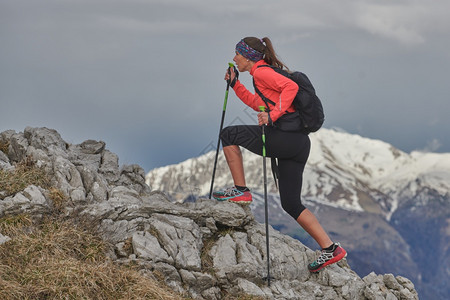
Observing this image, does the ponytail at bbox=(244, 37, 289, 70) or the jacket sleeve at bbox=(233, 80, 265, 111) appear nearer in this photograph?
the ponytail at bbox=(244, 37, 289, 70)

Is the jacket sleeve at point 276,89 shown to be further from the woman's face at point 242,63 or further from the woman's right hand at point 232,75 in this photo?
the woman's right hand at point 232,75

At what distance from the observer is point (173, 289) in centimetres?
1145

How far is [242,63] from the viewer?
12453 millimetres

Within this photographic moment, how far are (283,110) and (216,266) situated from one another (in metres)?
3.92

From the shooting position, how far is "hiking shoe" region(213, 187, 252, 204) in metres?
13.6

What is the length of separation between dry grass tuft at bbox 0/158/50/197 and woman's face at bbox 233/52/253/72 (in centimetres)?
548

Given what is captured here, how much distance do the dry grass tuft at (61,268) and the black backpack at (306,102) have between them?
485 cm

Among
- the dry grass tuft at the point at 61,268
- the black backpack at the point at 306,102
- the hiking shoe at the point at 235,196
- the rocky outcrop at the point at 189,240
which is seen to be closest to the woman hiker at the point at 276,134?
the black backpack at the point at 306,102

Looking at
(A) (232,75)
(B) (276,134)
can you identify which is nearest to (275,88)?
(B) (276,134)

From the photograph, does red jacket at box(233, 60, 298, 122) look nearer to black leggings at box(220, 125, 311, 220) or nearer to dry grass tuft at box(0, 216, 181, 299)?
black leggings at box(220, 125, 311, 220)

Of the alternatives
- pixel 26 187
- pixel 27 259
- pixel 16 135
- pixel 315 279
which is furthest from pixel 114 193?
pixel 315 279

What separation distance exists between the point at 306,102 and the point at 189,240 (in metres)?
4.22

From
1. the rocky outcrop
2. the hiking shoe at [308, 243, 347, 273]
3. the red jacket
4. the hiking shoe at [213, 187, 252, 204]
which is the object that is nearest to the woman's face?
the red jacket

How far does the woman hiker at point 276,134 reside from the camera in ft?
38.9
